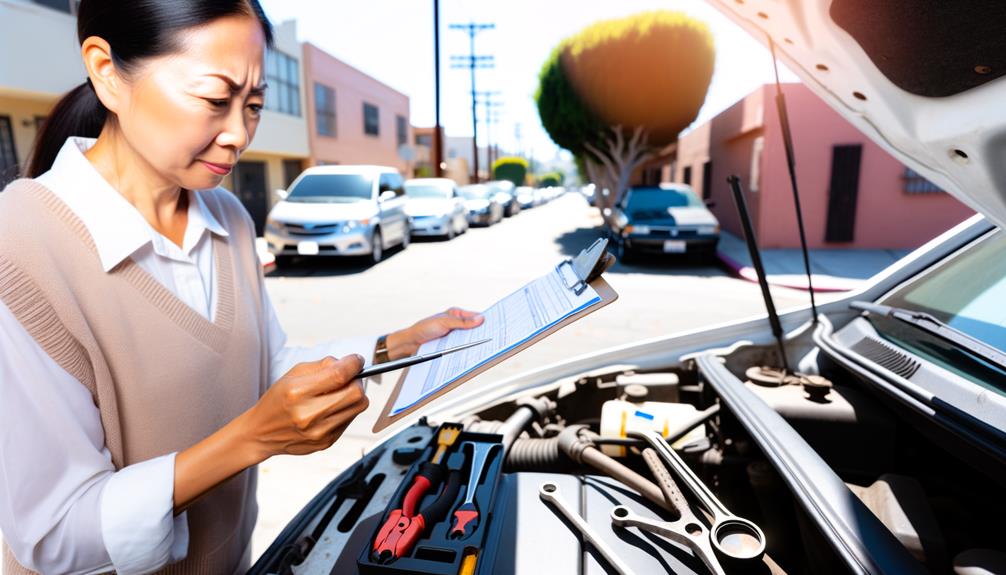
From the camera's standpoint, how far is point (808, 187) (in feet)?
39.9

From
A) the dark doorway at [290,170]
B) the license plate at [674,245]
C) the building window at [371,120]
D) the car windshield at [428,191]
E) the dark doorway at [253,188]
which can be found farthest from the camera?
the building window at [371,120]

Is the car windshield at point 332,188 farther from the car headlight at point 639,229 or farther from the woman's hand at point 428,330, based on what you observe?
the woman's hand at point 428,330

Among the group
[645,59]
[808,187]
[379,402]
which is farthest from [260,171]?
[379,402]

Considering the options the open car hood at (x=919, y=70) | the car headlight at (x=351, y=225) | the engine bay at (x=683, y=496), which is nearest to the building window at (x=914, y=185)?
the car headlight at (x=351, y=225)

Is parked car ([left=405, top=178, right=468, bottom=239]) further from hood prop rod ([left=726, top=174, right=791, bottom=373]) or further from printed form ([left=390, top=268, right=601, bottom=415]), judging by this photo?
printed form ([left=390, top=268, right=601, bottom=415])

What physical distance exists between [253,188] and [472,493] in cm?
1967

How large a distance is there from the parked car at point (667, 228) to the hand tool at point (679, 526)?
932 centimetres

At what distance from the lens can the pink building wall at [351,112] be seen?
2178 centimetres

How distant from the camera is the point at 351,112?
25469 millimetres

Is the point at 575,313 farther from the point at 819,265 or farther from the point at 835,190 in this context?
the point at 835,190

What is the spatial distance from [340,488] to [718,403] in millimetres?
1100

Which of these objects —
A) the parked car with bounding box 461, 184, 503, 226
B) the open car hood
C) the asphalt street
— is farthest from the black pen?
the parked car with bounding box 461, 184, 503, 226

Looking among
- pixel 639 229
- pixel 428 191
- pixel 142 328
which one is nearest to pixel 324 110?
pixel 428 191

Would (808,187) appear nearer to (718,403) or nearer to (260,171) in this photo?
(718,403)
